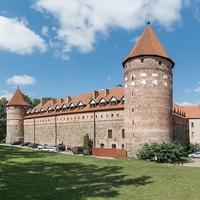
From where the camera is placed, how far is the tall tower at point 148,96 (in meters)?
30.2

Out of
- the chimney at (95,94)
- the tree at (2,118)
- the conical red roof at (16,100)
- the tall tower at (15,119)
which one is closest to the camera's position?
the chimney at (95,94)

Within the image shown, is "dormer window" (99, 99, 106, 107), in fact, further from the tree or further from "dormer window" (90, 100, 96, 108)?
the tree

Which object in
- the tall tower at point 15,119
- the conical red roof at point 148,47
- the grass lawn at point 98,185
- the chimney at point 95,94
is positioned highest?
the conical red roof at point 148,47

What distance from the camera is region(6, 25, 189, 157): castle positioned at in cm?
3045

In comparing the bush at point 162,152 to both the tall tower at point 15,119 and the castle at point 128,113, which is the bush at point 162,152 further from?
the tall tower at point 15,119

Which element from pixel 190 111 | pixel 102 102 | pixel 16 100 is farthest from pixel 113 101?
pixel 16 100

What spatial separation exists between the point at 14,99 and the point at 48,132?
17.0 m

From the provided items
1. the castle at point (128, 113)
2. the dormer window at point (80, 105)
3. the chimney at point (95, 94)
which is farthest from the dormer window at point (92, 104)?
the dormer window at point (80, 105)

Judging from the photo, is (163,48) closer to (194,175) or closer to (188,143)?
(194,175)

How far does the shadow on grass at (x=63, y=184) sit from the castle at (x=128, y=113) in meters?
13.4

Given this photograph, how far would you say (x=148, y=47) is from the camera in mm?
31703

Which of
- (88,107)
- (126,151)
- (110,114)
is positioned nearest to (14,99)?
(88,107)

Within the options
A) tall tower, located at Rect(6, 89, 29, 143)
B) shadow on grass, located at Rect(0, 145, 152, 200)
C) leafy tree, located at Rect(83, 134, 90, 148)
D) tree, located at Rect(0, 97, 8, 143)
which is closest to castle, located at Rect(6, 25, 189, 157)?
leafy tree, located at Rect(83, 134, 90, 148)

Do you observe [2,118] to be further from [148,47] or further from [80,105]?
[148,47]
